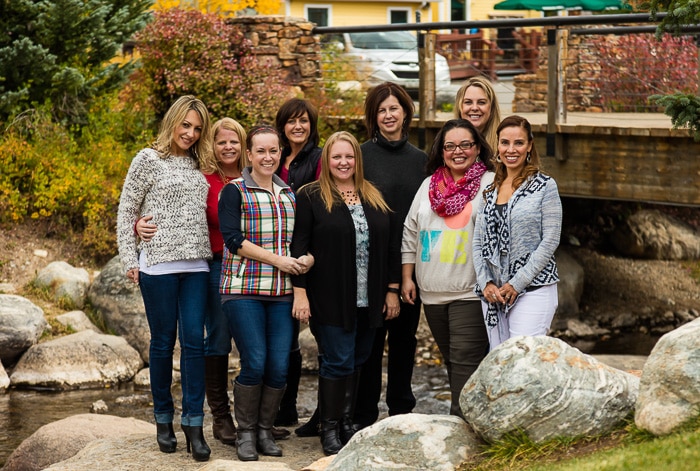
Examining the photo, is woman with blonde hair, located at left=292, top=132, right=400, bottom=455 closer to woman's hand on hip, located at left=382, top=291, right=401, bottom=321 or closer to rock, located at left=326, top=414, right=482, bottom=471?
woman's hand on hip, located at left=382, top=291, right=401, bottom=321

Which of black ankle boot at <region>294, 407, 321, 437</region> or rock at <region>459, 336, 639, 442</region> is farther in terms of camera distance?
black ankle boot at <region>294, 407, 321, 437</region>

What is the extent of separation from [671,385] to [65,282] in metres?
8.03

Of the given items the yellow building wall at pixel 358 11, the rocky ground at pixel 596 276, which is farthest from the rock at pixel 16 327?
the yellow building wall at pixel 358 11

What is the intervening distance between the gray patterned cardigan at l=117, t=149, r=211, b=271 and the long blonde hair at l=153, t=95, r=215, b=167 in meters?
0.07

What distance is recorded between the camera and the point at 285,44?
48.2 ft

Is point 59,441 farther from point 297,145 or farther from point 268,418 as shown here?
point 297,145

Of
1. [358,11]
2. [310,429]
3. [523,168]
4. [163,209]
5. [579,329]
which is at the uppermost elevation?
[358,11]

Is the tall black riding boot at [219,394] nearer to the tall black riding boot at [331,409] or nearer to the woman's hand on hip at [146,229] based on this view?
the tall black riding boot at [331,409]

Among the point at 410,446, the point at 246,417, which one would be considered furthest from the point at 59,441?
the point at 410,446

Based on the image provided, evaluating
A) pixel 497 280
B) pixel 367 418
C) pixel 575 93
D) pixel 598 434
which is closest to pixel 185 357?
pixel 367 418

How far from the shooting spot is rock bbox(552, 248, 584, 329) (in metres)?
14.0

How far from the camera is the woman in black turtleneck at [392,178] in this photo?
6.39 metres

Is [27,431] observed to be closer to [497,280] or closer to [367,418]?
[367,418]

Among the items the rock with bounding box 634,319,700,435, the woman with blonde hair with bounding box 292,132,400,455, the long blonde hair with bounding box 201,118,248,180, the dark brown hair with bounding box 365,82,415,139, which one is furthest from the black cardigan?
the rock with bounding box 634,319,700,435
